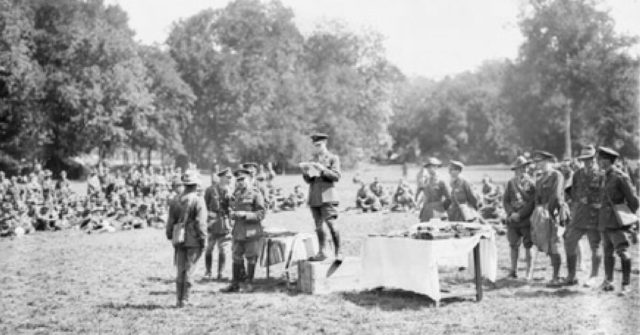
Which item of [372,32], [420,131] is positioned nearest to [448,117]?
[420,131]

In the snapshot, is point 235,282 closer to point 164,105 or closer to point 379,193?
point 379,193

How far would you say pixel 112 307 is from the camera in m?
9.70

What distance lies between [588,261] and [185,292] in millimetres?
8303

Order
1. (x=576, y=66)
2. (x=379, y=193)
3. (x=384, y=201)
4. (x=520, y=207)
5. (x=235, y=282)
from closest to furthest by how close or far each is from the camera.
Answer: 1. (x=235, y=282)
2. (x=520, y=207)
3. (x=384, y=201)
4. (x=379, y=193)
5. (x=576, y=66)

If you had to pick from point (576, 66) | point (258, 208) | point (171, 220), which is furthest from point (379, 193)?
point (576, 66)

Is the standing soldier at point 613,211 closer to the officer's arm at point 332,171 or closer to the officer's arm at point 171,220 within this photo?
the officer's arm at point 332,171

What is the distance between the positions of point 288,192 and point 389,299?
2655cm

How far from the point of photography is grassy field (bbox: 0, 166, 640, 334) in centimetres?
816

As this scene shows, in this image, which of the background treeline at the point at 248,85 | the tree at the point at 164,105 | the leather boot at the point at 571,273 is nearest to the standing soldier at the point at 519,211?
the leather boot at the point at 571,273

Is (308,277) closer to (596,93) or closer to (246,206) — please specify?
(246,206)

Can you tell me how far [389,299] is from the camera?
9.82 meters

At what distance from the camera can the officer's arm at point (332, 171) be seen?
10.1 m

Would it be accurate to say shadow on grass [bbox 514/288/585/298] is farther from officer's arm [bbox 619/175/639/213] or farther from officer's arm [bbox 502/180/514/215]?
officer's arm [bbox 502/180/514/215]

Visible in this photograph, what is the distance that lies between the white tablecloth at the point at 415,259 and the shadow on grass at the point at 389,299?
20 cm
